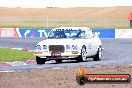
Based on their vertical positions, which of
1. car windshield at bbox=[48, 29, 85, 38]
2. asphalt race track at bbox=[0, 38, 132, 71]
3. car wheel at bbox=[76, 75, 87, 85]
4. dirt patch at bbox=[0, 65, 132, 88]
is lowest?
A: dirt patch at bbox=[0, 65, 132, 88]

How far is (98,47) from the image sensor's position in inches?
960

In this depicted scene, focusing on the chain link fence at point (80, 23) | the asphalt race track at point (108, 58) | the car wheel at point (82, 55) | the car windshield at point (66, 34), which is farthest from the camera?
the chain link fence at point (80, 23)

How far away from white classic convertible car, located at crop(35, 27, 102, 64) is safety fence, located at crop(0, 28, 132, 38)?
28039mm

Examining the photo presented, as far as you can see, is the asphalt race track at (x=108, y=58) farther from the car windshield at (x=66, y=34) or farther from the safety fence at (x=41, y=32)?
the safety fence at (x=41, y=32)

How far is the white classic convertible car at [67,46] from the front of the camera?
21.5m

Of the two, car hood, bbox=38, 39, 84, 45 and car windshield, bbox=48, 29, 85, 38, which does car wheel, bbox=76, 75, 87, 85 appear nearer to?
car hood, bbox=38, 39, 84, 45

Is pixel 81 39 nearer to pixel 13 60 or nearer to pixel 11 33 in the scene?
pixel 13 60

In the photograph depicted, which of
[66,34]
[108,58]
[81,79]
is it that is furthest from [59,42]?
[81,79]

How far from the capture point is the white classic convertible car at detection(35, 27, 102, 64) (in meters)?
21.5

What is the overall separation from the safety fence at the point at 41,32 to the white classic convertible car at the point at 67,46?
92.0ft

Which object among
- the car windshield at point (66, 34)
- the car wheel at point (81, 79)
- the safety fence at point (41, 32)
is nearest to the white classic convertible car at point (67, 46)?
the car windshield at point (66, 34)

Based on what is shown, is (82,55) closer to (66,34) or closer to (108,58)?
(66,34)

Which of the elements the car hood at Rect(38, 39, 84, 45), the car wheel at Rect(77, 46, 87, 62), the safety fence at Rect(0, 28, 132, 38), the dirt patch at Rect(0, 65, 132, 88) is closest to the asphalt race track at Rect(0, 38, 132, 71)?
the car wheel at Rect(77, 46, 87, 62)

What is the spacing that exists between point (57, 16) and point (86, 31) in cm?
9234
